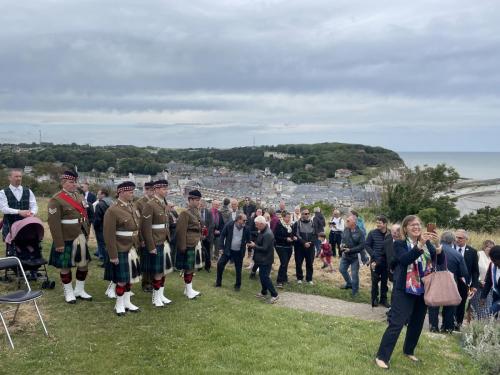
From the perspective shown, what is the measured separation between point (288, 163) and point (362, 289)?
67.7m

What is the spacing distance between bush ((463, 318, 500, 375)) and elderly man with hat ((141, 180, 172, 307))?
17.5 ft

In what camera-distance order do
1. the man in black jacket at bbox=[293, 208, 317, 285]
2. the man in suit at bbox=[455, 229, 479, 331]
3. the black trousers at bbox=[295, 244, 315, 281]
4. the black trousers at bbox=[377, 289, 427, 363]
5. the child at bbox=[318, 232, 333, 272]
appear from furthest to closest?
1. the child at bbox=[318, 232, 333, 272]
2. the black trousers at bbox=[295, 244, 315, 281]
3. the man in black jacket at bbox=[293, 208, 317, 285]
4. the man in suit at bbox=[455, 229, 479, 331]
5. the black trousers at bbox=[377, 289, 427, 363]

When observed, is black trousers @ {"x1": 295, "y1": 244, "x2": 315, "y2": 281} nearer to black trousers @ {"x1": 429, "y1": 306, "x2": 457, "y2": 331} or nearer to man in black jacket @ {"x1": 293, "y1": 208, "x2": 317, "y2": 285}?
man in black jacket @ {"x1": 293, "y1": 208, "x2": 317, "y2": 285}

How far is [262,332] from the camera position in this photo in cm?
684

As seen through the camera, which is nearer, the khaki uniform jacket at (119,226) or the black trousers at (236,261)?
the khaki uniform jacket at (119,226)

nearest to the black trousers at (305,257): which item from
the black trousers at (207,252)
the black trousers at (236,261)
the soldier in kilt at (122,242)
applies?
the black trousers at (236,261)

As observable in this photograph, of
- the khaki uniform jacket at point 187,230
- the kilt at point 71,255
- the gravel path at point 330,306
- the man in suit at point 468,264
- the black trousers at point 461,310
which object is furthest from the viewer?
the gravel path at point 330,306

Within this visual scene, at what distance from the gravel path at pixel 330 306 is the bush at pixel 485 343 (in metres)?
2.39

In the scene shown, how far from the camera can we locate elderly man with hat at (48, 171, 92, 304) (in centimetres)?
739

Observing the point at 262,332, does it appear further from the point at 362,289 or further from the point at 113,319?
the point at 362,289

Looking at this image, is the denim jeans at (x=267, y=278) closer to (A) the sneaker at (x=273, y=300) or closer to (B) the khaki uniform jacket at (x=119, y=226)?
(A) the sneaker at (x=273, y=300)

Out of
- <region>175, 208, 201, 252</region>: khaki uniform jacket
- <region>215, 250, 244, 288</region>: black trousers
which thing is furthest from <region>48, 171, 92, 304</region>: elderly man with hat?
<region>215, 250, 244, 288</region>: black trousers

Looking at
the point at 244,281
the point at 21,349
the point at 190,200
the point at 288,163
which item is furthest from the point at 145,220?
the point at 288,163

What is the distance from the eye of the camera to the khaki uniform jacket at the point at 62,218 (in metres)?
7.35
